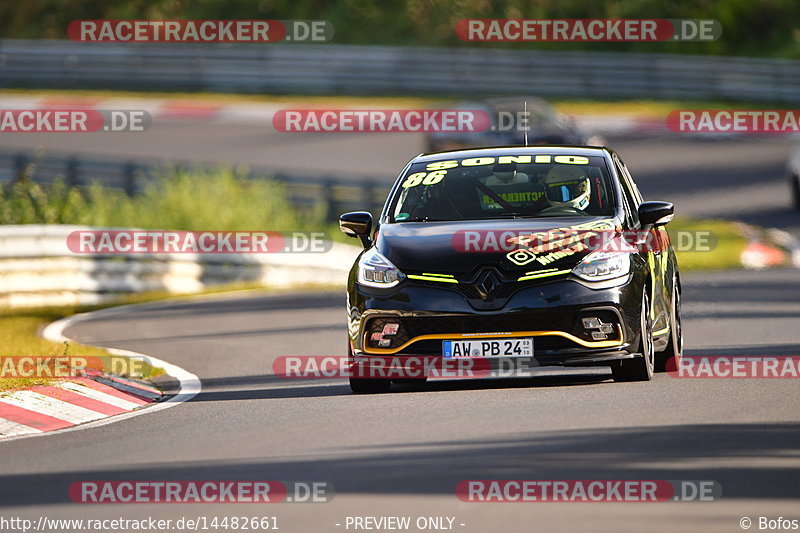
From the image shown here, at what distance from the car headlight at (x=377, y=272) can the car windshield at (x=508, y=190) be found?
0.68 meters

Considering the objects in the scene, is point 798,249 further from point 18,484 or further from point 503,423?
point 18,484

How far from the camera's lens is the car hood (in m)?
10.7

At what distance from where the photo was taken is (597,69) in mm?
39812

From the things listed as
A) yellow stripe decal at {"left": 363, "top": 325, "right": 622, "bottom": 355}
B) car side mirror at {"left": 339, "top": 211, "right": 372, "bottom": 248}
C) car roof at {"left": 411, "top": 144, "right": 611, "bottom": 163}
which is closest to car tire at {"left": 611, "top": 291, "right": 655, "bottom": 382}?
yellow stripe decal at {"left": 363, "top": 325, "right": 622, "bottom": 355}

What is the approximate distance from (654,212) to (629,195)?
2.27 ft

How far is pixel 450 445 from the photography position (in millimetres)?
8742

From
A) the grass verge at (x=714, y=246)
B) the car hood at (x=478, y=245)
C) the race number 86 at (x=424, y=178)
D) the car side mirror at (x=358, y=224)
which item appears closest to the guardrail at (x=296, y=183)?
the grass verge at (x=714, y=246)

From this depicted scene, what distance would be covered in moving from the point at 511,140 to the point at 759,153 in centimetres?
658

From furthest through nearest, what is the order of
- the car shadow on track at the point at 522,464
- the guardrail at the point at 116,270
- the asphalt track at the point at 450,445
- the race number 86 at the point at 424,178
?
the guardrail at the point at 116,270, the race number 86 at the point at 424,178, the car shadow on track at the point at 522,464, the asphalt track at the point at 450,445

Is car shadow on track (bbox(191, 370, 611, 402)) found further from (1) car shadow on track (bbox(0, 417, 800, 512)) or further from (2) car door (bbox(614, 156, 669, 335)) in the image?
(1) car shadow on track (bbox(0, 417, 800, 512))

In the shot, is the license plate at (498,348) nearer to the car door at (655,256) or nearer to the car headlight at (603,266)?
the car headlight at (603,266)

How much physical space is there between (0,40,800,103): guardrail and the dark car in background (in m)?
8.89

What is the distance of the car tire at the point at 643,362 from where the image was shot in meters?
11.0

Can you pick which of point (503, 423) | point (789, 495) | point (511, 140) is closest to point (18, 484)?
point (503, 423)
